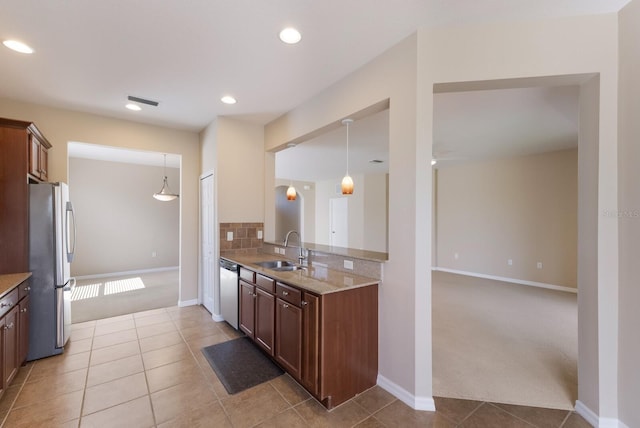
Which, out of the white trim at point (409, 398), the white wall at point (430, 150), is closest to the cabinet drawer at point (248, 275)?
the white wall at point (430, 150)

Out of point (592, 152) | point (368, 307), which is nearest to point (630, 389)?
point (592, 152)

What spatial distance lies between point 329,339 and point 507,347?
89.4 inches

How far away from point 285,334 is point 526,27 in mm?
3006

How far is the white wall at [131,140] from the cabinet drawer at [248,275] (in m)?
1.73

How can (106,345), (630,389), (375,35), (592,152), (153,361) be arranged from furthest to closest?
1. (106,345)
2. (153,361)
3. (375,35)
4. (592,152)
5. (630,389)

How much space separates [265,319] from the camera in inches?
105

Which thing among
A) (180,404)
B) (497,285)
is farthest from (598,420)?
(497,285)

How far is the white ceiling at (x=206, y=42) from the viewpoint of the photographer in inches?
71.8

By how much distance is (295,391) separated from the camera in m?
2.22

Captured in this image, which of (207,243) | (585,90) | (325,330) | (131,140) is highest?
(131,140)

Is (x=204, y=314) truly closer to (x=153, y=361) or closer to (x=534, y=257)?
(x=153, y=361)

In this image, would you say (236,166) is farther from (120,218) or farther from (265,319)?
(120,218)

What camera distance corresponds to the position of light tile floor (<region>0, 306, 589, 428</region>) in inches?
74.3

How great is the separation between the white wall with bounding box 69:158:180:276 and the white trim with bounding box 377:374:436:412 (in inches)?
265
